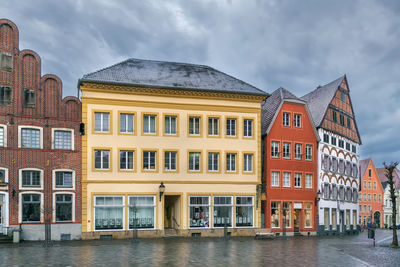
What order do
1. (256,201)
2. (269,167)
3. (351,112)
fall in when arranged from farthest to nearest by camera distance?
(351,112) → (269,167) → (256,201)

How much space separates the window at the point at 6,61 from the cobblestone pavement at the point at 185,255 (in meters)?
13.1

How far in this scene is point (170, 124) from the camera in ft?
120

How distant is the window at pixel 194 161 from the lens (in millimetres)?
36844

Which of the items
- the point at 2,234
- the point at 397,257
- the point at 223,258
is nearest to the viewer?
the point at 223,258

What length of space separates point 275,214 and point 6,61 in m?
27.4

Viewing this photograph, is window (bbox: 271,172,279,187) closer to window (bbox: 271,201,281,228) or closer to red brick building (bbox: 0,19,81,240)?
window (bbox: 271,201,281,228)

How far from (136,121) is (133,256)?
14582mm

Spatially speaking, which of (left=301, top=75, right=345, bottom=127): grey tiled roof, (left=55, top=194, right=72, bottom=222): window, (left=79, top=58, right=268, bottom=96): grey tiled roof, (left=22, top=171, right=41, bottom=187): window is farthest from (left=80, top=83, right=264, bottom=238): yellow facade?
(left=301, top=75, right=345, bottom=127): grey tiled roof

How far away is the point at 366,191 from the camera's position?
291 feet

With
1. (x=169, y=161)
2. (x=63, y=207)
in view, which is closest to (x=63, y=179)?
(x=63, y=207)

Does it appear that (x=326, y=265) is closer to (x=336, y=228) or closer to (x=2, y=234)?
(x=2, y=234)

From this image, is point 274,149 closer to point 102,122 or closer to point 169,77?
point 169,77

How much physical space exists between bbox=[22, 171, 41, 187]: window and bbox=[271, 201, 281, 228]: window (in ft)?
70.8

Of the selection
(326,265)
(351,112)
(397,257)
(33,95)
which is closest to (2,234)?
(33,95)
